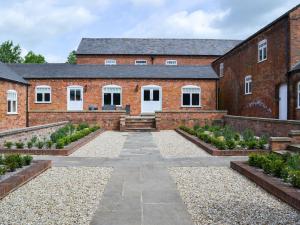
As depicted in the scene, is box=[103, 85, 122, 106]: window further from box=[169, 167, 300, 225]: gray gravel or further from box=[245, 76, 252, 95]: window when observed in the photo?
box=[169, 167, 300, 225]: gray gravel

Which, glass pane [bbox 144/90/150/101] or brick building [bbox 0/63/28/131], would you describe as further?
glass pane [bbox 144/90/150/101]

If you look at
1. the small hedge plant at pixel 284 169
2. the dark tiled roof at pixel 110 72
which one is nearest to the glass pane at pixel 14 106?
the dark tiled roof at pixel 110 72

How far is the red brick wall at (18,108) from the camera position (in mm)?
21203

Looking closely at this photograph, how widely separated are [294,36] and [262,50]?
166 inches

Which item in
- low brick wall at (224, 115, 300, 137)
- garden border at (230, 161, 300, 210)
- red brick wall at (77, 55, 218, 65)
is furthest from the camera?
red brick wall at (77, 55, 218, 65)

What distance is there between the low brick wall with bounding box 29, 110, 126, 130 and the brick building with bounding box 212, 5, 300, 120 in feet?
34.1

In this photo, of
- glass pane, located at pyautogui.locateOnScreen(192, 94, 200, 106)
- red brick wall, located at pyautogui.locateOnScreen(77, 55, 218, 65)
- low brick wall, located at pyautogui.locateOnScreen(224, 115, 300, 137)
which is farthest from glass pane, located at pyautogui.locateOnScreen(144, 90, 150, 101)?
red brick wall, located at pyautogui.locateOnScreen(77, 55, 218, 65)

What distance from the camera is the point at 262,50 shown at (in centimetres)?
2386

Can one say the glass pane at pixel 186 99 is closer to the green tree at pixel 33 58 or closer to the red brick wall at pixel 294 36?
the red brick wall at pixel 294 36

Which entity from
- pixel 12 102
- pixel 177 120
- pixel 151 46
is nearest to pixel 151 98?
pixel 177 120

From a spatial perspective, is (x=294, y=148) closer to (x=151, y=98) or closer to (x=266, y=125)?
(x=266, y=125)

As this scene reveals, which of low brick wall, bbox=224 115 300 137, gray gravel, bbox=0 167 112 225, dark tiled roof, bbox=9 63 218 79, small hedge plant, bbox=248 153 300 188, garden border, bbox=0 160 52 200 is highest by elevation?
dark tiled roof, bbox=9 63 218 79

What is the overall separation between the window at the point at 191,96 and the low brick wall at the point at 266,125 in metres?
7.29

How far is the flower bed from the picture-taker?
6651mm
